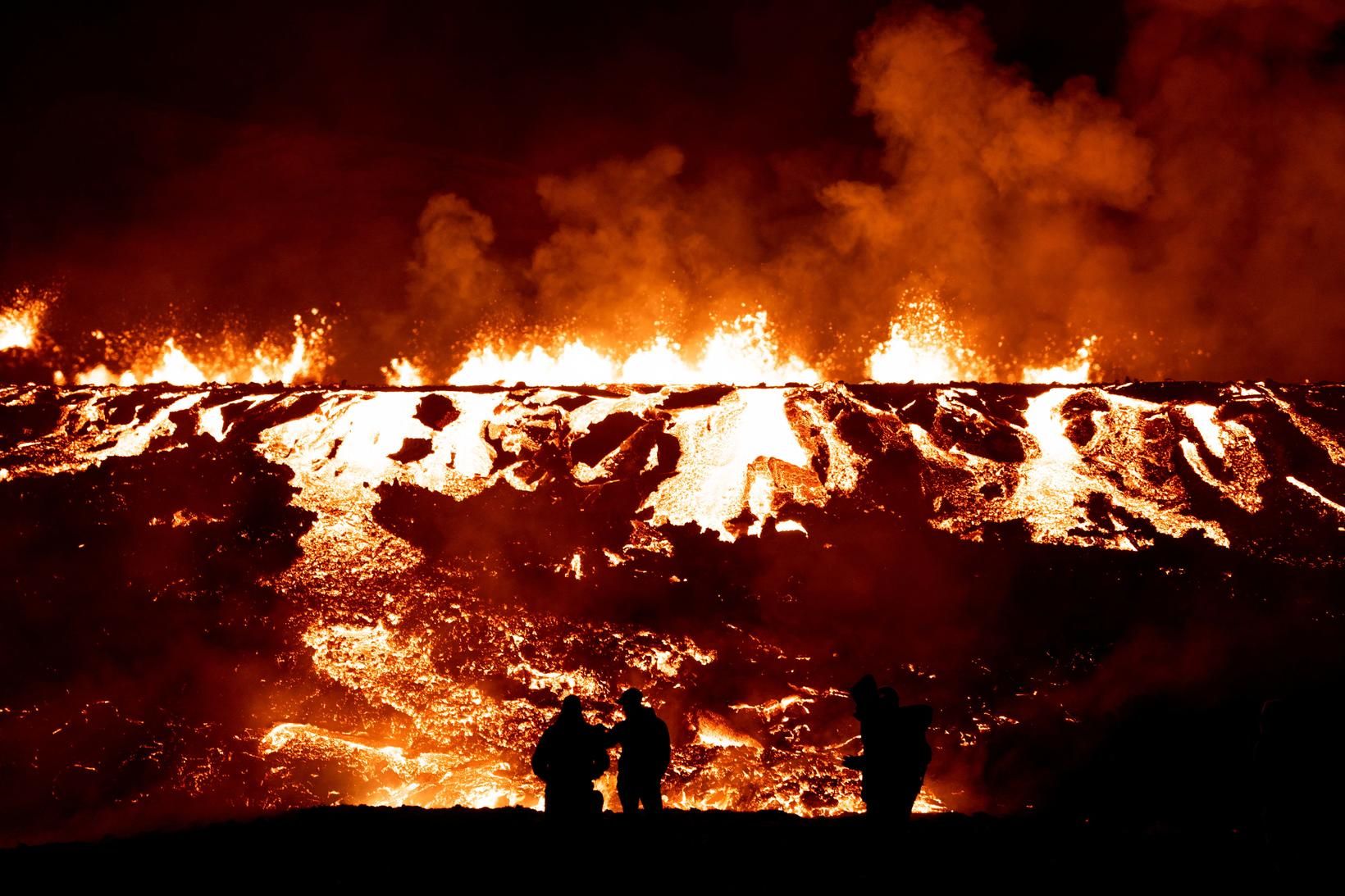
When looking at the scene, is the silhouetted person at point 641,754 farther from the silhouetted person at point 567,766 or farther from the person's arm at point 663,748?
the silhouetted person at point 567,766

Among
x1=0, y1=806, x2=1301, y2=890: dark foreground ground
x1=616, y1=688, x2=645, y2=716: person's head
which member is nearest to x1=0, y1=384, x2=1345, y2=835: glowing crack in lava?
x1=0, y1=806, x2=1301, y2=890: dark foreground ground

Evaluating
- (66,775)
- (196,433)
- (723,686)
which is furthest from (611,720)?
(196,433)

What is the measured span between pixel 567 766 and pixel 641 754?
4.72ft

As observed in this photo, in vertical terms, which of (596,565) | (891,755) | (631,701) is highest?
(596,565)

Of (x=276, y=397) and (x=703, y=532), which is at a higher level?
(x=276, y=397)

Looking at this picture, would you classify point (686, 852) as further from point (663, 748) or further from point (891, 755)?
point (891, 755)

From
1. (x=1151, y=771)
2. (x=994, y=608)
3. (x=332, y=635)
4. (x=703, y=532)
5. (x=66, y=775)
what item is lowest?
(x=66, y=775)

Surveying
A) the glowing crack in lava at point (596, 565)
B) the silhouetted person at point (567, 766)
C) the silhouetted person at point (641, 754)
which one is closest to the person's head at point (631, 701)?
the silhouetted person at point (641, 754)

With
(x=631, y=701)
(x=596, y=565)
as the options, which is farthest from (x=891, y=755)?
(x=596, y=565)

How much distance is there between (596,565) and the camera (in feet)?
72.6

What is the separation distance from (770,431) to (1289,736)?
19.5 meters

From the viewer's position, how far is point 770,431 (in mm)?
25469

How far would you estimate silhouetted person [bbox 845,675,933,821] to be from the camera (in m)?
8.30

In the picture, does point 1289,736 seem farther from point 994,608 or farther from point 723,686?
point 994,608
